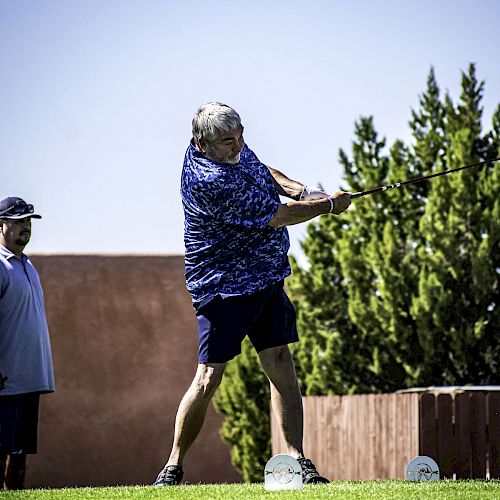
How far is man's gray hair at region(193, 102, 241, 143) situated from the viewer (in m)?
4.87

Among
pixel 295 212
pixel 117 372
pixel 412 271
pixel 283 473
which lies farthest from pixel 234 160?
pixel 117 372

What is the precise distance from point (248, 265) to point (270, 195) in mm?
323

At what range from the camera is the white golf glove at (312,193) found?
5176 mm

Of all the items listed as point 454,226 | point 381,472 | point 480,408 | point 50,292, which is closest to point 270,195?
point 480,408

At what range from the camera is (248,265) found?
505cm

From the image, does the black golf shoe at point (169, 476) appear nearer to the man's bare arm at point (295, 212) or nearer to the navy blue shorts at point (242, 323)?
the navy blue shorts at point (242, 323)

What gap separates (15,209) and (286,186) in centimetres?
143

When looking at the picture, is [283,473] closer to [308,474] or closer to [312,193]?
[308,474]

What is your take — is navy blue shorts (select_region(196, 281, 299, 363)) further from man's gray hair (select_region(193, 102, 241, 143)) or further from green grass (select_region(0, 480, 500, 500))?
man's gray hair (select_region(193, 102, 241, 143))

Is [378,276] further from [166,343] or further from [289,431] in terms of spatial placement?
[289,431]

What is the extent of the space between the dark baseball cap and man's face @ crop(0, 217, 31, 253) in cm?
3

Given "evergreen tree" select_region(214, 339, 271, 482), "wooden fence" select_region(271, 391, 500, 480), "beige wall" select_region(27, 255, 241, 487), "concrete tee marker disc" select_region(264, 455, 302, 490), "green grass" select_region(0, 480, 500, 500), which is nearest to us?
"green grass" select_region(0, 480, 500, 500)

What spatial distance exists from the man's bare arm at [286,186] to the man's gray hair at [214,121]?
1.70 ft

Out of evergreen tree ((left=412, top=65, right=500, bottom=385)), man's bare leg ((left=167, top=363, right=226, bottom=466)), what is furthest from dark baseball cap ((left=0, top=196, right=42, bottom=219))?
evergreen tree ((left=412, top=65, right=500, bottom=385))
